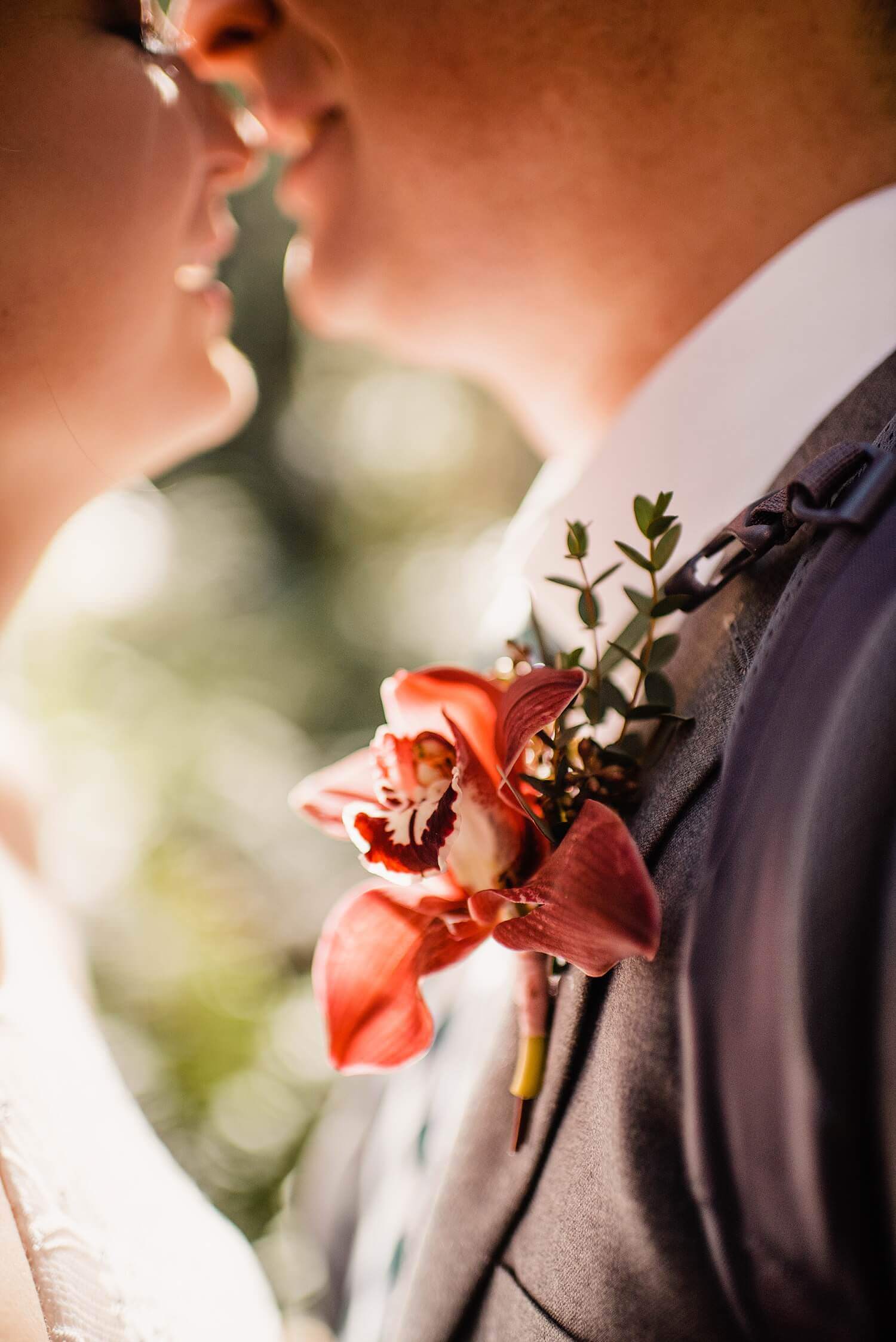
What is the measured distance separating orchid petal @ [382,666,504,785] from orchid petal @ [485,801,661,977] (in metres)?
0.09

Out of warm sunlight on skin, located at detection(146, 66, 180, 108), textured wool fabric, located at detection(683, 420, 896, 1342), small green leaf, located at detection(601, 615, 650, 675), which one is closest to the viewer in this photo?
textured wool fabric, located at detection(683, 420, 896, 1342)

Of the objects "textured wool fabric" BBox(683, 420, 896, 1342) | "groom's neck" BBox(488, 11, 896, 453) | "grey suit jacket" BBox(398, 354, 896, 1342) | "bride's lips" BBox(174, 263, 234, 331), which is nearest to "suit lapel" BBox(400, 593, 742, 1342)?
"grey suit jacket" BBox(398, 354, 896, 1342)

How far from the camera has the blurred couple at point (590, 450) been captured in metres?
0.28

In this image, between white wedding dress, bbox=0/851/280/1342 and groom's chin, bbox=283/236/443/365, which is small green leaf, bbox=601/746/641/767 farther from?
groom's chin, bbox=283/236/443/365

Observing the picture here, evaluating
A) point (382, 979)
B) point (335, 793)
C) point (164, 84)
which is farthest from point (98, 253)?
point (382, 979)

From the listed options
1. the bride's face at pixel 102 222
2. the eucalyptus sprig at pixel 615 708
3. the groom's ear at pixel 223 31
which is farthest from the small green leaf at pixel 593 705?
the groom's ear at pixel 223 31

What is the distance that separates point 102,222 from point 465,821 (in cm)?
51

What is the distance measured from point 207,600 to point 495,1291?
132cm

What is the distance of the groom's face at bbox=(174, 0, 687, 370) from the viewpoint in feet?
2.15

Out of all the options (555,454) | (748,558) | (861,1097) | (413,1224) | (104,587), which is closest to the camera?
(861,1097)

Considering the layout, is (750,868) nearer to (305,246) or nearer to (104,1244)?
(104,1244)

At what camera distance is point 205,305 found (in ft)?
2.43

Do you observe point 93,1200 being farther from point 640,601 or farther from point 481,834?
point 640,601

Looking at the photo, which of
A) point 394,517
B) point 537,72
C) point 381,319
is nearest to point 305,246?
point 381,319
